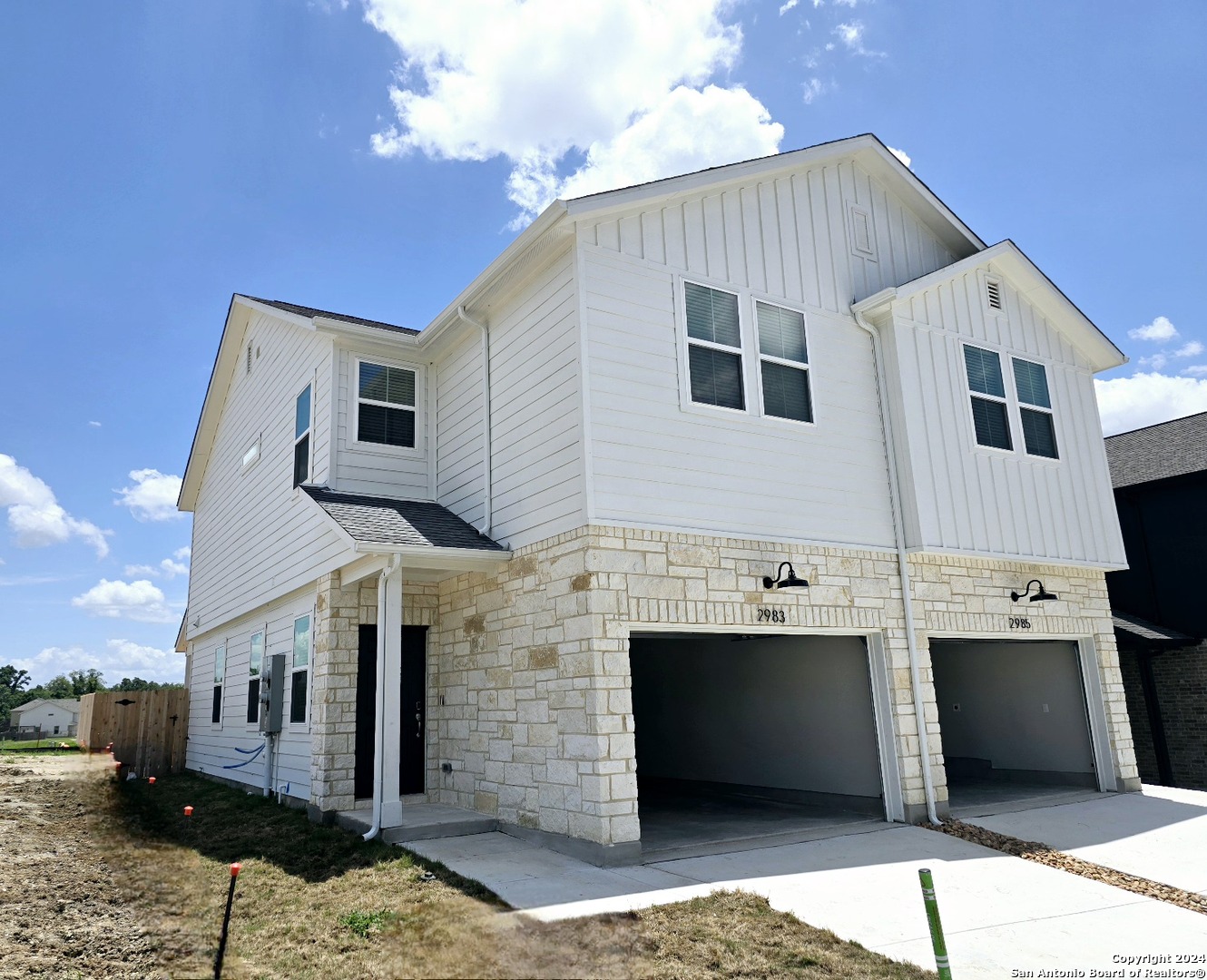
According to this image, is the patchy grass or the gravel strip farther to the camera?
the gravel strip

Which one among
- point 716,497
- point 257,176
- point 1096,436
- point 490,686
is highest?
point 257,176

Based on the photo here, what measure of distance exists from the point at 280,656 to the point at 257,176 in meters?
7.11

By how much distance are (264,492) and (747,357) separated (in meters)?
8.54

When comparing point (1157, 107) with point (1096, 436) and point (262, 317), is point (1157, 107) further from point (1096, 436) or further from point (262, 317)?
point (262, 317)

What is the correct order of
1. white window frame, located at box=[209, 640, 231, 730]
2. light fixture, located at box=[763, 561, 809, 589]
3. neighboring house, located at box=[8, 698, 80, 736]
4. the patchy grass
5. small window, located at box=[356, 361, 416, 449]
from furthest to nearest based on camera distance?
neighboring house, located at box=[8, 698, 80, 736]
white window frame, located at box=[209, 640, 231, 730]
small window, located at box=[356, 361, 416, 449]
light fixture, located at box=[763, 561, 809, 589]
the patchy grass

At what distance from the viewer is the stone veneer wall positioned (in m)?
8.00

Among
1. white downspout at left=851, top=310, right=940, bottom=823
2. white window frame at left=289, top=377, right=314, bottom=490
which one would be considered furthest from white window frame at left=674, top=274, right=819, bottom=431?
white window frame at left=289, top=377, right=314, bottom=490

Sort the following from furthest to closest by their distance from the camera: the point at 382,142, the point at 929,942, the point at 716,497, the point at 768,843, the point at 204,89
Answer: the point at 382,142 → the point at 204,89 → the point at 716,497 → the point at 768,843 → the point at 929,942

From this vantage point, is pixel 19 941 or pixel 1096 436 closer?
pixel 19 941

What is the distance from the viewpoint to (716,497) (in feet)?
30.2

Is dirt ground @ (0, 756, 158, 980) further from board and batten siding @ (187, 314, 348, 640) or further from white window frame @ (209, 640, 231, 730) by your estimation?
white window frame @ (209, 640, 231, 730)

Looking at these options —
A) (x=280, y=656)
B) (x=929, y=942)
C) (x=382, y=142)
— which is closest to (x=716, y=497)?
(x=929, y=942)

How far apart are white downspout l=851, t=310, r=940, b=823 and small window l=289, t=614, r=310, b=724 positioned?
755 cm

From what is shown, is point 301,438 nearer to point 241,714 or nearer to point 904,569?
point 241,714
